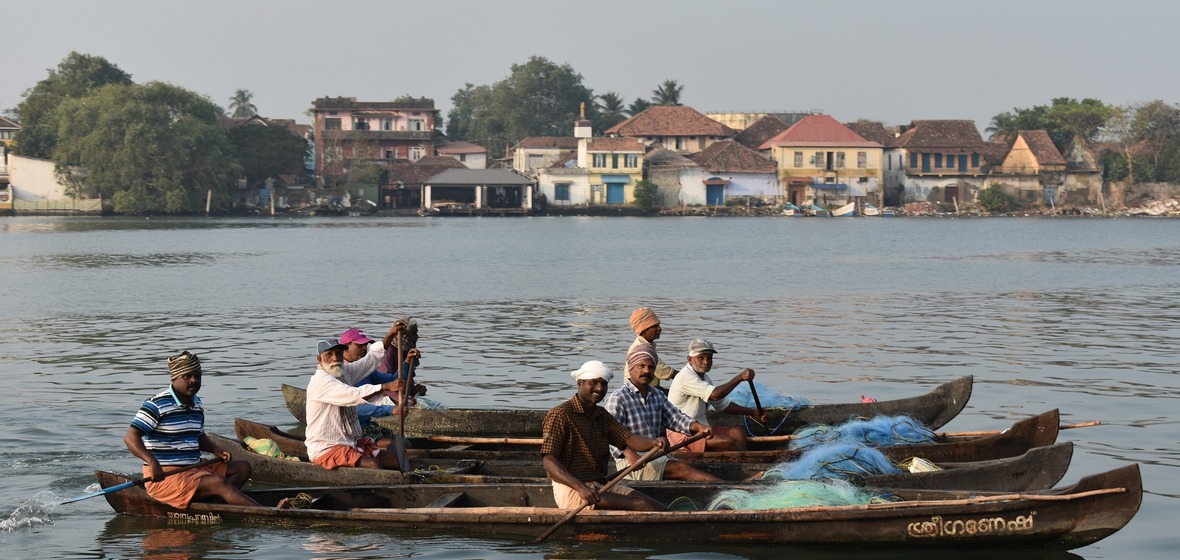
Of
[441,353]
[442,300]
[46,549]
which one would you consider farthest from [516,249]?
[46,549]

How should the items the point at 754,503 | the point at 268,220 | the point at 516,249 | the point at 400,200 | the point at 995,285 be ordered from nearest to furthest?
1. the point at 754,503
2. the point at 995,285
3. the point at 516,249
4. the point at 268,220
5. the point at 400,200

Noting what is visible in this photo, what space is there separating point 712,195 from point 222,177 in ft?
93.1

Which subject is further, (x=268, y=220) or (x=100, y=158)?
(x=268, y=220)

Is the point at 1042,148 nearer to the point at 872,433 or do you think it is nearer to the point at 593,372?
the point at 872,433

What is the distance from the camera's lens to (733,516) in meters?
8.86

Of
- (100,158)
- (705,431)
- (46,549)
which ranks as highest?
(100,158)

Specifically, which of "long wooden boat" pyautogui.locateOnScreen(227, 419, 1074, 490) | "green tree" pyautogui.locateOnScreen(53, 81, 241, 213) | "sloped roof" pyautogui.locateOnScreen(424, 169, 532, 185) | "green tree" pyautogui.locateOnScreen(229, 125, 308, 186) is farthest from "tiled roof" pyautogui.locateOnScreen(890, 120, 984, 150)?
"long wooden boat" pyautogui.locateOnScreen(227, 419, 1074, 490)

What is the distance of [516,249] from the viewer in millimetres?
46906

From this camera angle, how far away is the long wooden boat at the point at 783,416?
12.4m

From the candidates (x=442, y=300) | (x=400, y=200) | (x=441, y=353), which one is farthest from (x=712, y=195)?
(x=441, y=353)

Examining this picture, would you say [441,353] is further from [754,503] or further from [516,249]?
[516,249]

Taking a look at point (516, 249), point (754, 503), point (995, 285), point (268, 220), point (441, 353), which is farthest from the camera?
point (268, 220)

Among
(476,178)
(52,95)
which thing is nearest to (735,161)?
(476,178)

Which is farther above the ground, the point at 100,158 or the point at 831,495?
the point at 100,158
